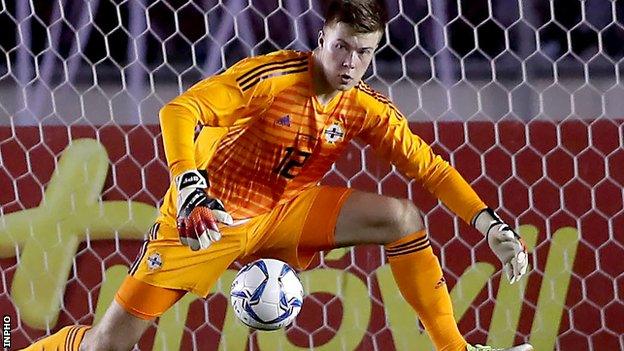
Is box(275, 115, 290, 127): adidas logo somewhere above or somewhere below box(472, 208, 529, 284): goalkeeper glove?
above

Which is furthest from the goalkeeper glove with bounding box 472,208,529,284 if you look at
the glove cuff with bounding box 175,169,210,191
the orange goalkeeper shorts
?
the glove cuff with bounding box 175,169,210,191

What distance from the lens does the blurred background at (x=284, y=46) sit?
2.32m

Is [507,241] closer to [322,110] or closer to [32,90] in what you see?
[322,110]

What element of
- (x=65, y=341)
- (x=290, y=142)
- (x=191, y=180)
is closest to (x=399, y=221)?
(x=290, y=142)

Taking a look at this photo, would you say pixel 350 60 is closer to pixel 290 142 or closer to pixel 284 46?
pixel 290 142

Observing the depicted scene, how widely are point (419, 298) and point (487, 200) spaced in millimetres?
451

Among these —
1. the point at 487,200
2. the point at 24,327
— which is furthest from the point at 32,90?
the point at 487,200

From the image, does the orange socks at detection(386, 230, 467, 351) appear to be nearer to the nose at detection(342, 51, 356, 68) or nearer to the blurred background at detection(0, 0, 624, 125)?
the nose at detection(342, 51, 356, 68)

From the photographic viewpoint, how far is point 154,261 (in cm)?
185

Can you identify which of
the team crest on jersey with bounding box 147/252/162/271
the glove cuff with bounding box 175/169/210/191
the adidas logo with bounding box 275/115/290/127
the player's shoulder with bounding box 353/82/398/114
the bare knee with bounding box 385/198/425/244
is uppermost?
the player's shoulder with bounding box 353/82/398/114

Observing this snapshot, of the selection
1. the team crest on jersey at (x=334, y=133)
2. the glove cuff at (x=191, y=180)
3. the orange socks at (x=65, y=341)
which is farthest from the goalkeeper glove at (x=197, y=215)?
the orange socks at (x=65, y=341)

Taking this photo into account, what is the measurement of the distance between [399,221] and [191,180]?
1.44 feet

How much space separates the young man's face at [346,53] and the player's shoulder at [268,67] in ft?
0.21

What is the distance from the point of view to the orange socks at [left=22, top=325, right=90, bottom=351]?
190cm
